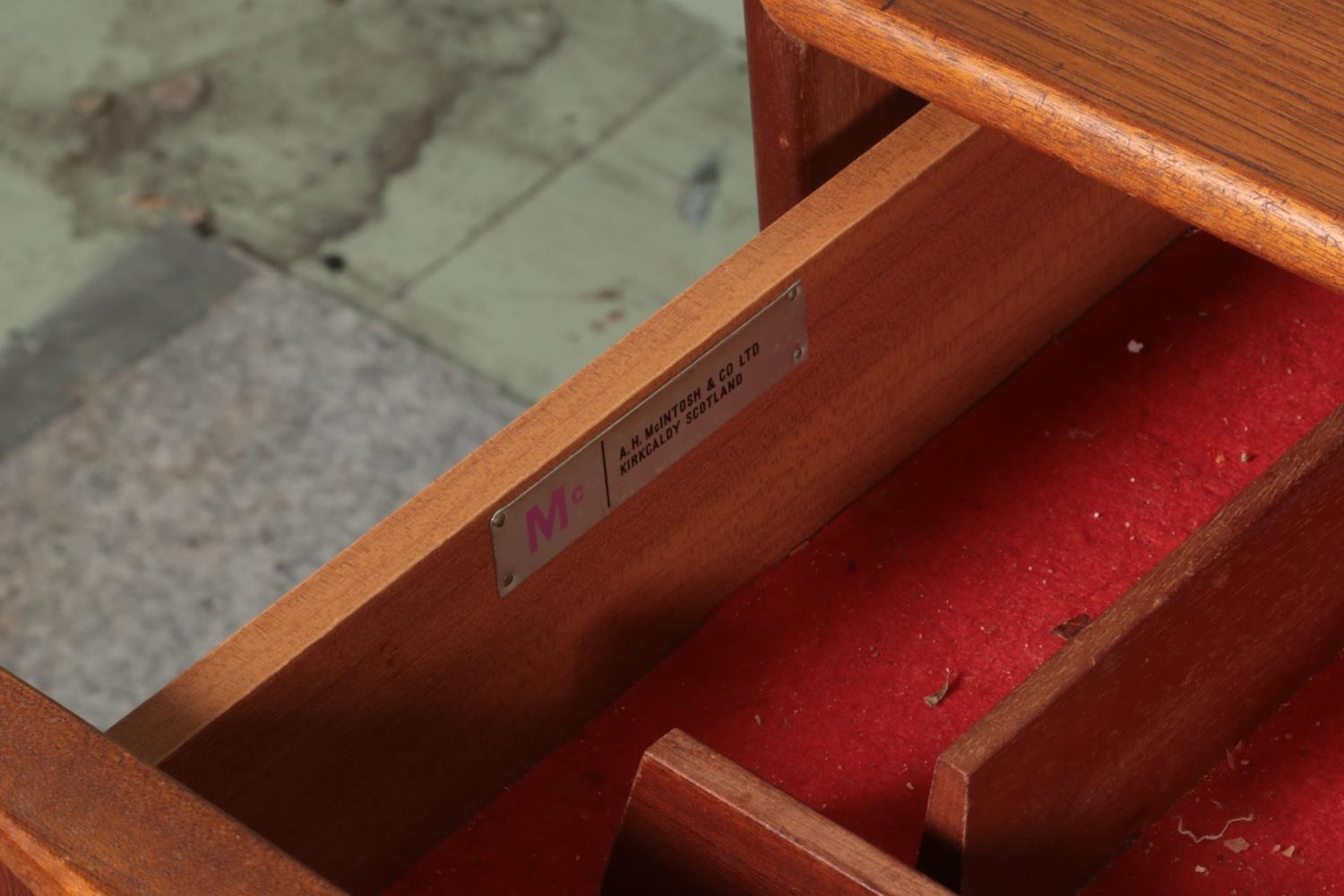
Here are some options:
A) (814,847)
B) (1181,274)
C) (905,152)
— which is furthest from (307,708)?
(1181,274)

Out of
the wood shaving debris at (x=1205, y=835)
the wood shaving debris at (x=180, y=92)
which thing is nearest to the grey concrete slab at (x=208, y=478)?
the wood shaving debris at (x=180, y=92)

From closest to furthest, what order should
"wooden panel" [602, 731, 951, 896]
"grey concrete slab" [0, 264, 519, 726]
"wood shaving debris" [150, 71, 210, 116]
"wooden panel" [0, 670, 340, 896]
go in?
"wooden panel" [0, 670, 340, 896]
"wooden panel" [602, 731, 951, 896]
"grey concrete slab" [0, 264, 519, 726]
"wood shaving debris" [150, 71, 210, 116]

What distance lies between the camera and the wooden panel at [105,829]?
0.71 m

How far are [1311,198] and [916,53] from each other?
217mm

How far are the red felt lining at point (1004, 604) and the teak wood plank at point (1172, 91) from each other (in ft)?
0.99

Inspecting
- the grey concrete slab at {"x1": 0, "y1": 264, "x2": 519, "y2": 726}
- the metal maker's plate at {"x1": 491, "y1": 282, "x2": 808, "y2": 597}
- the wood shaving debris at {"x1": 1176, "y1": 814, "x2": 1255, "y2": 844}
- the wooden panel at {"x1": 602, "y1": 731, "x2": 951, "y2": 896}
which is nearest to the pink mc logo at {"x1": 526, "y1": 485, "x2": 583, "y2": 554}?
the metal maker's plate at {"x1": 491, "y1": 282, "x2": 808, "y2": 597}

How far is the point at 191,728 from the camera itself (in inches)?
33.6

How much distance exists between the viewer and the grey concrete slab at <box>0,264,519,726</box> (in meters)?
2.51

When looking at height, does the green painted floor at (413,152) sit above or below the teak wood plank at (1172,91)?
below

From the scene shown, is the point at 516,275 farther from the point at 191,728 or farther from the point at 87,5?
the point at 191,728

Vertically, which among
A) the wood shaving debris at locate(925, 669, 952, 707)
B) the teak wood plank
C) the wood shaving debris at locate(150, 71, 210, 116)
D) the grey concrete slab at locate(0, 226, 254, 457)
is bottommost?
the grey concrete slab at locate(0, 226, 254, 457)

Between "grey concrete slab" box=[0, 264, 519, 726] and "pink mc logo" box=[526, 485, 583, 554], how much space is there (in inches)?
60.5

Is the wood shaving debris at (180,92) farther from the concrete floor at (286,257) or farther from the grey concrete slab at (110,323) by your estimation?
the grey concrete slab at (110,323)

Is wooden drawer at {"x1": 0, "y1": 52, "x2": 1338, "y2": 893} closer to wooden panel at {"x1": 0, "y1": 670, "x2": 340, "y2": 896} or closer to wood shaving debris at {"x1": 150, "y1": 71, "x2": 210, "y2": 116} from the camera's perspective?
wooden panel at {"x1": 0, "y1": 670, "x2": 340, "y2": 896}
